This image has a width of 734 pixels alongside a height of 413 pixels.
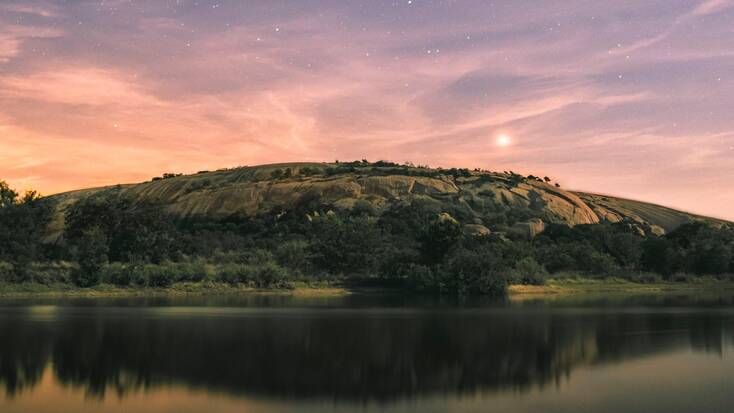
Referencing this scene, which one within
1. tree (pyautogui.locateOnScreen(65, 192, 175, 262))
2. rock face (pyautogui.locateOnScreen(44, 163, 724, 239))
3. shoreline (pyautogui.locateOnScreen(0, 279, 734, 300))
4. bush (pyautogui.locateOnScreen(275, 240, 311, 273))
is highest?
rock face (pyautogui.locateOnScreen(44, 163, 724, 239))

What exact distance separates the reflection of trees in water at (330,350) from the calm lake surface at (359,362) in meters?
0.08

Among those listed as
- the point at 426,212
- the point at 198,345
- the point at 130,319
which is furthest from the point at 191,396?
the point at 426,212

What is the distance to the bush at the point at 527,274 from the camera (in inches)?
3420

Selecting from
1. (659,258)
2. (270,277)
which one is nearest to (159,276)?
(270,277)

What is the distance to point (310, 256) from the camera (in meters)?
97.0

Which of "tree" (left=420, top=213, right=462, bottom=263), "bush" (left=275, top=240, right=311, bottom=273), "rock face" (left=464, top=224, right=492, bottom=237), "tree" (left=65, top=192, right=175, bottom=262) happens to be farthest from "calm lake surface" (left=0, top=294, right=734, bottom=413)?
"rock face" (left=464, top=224, right=492, bottom=237)

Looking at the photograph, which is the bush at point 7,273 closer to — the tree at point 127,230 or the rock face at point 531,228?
the tree at point 127,230

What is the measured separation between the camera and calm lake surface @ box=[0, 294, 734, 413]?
2012 centimetres

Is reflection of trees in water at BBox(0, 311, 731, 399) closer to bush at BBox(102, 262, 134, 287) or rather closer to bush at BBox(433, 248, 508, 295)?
bush at BBox(102, 262, 134, 287)

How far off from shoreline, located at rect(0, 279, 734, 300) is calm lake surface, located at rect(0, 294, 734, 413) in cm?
2164

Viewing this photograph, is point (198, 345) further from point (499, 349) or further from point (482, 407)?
point (482, 407)

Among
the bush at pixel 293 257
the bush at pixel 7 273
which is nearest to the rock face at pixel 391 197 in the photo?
the bush at pixel 293 257

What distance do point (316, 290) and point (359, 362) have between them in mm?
54278

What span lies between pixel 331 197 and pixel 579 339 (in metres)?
144
